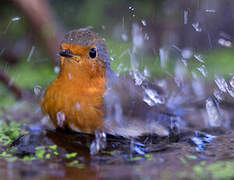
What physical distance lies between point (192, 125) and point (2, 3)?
491 centimetres

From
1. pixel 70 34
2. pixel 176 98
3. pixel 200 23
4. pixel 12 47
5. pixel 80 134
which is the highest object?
pixel 200 23

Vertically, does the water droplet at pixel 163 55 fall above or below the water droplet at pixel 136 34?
below

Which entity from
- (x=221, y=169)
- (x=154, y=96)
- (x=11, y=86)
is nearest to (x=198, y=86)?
(x=154, y=96)

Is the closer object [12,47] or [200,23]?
[12,47]

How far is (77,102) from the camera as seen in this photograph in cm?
342

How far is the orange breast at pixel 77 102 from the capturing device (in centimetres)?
340

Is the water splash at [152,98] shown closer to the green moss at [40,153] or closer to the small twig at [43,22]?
the green moss at [40,153]

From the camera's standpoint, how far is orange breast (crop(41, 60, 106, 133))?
340cm

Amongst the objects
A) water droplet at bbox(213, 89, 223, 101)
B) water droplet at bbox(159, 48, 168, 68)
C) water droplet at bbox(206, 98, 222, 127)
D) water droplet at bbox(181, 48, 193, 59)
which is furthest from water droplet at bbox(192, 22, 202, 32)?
water droplet at bbox(206, 98, 222, 127)

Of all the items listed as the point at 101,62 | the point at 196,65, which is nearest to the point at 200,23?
the point at 196,65

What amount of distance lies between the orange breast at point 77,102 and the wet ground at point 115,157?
0.12 metres

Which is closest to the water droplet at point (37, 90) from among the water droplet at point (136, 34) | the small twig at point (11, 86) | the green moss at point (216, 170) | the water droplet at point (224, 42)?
the small twig at point (11, 86)

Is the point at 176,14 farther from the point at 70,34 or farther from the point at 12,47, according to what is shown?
the point at 70,34

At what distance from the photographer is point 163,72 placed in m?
6.82
